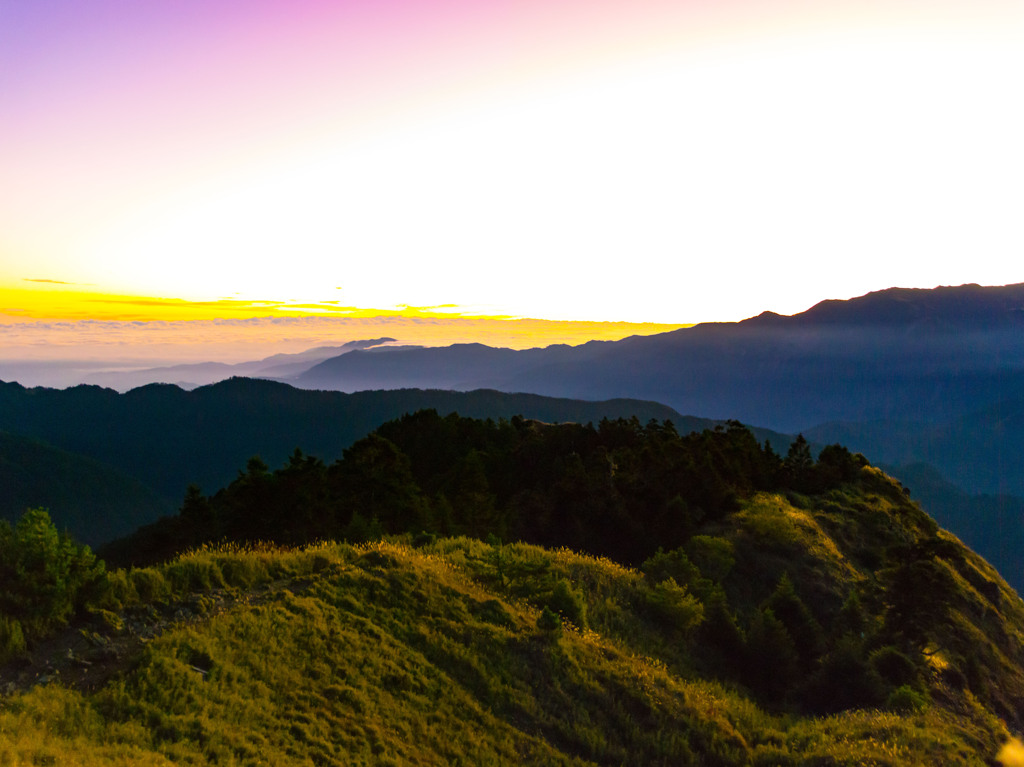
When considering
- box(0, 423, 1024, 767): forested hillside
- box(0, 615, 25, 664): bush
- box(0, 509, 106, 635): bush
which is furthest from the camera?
box(0, 509, 106, 635): bush

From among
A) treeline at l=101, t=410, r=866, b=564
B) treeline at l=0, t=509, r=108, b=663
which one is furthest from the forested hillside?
treeline at l=101, t=410, r=866, b=564

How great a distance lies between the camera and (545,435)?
182ft

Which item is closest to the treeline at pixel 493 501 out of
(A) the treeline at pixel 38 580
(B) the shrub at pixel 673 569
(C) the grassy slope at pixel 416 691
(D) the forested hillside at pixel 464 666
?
(D) the forested hillside at pixel 464 666

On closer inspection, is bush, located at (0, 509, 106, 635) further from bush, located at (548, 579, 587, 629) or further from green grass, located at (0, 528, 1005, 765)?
bush, located at (548, 579, 587, 629)

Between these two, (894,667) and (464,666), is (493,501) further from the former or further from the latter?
(464,666)

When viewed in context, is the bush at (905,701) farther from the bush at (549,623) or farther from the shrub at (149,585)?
the shrub at (149,585)

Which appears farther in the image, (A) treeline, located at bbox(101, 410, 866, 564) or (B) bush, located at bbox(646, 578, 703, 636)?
(A) treeline, located at bbox(101, 410, 866, 564)

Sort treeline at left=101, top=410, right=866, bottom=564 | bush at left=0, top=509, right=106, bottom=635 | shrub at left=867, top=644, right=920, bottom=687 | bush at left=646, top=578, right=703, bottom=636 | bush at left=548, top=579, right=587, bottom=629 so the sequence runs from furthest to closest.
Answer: treeline at left=101, top=410, right=866, bottom=564, bush at left=646, top=578, right=703, bottom=636, shrub at left=867, top=644, right=920, bottom=687, bush at left=548, top=579, right=587, bottom=629, bush at left=0, top=509, right=106, bottom=635

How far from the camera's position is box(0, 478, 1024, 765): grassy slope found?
10406mm

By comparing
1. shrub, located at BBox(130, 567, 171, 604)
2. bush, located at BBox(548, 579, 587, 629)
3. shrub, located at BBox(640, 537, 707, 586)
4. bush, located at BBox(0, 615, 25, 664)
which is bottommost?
shrub, located at BBox(640, 537, 707, 586)

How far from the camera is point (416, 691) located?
14.0 m

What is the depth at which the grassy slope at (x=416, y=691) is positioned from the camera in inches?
410

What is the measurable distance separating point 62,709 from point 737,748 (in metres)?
14.8

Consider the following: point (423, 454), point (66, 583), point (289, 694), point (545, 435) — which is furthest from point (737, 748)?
point (423, 454)
